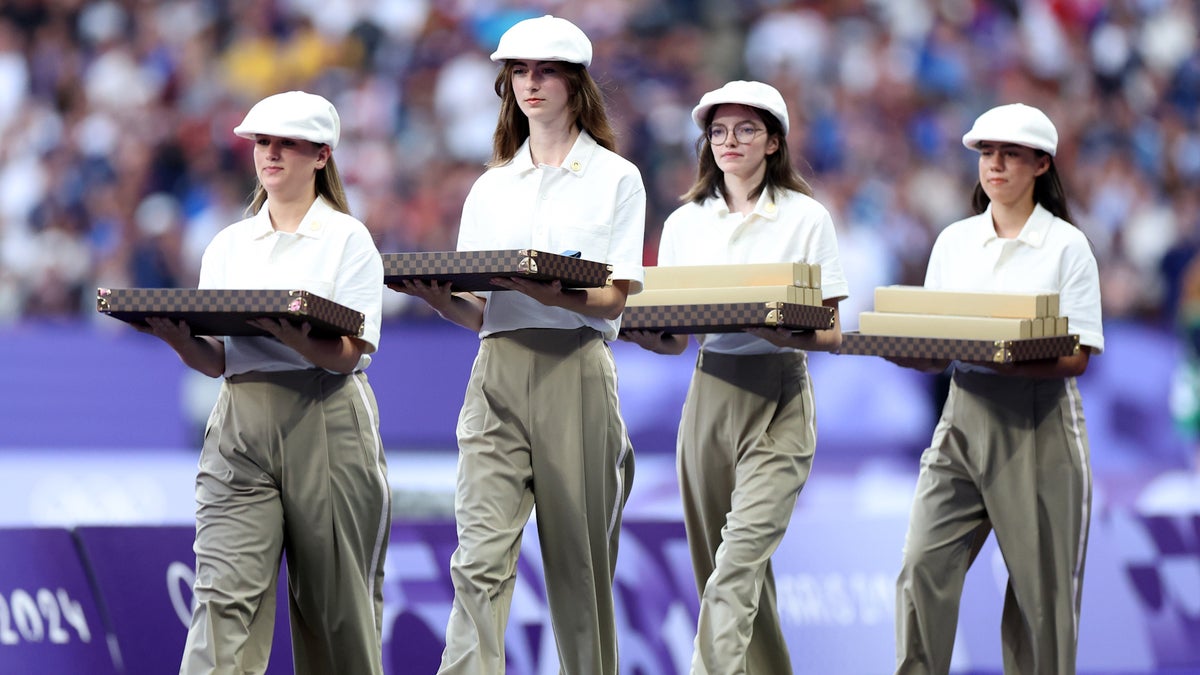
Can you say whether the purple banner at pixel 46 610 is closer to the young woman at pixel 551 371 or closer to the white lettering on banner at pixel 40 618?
the white lettering on banner at pixel 40 618

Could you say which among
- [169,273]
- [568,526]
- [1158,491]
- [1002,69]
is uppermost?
[1002,69]

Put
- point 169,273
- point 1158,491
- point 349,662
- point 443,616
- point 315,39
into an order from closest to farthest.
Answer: point 349,662 < point 443,616 < point 1158,491 < point 169,273 < point 315,39

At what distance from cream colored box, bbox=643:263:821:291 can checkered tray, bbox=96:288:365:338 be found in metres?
1.51

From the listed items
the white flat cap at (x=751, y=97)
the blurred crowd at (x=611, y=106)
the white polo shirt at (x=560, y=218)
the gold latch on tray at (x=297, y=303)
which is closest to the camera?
the gold latch on tray at (x=297, y=303)

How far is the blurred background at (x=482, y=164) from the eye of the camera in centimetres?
1146

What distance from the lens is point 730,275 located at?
627cm

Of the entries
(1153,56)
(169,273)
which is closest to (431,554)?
(169,273)

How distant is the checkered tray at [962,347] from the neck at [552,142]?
1456mm

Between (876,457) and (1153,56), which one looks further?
(1153,56)

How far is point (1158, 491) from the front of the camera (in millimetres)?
11602

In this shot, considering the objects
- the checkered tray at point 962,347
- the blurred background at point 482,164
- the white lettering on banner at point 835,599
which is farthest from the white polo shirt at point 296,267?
the blurred background at point 482,164

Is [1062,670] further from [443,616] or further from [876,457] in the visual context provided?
[876,457]

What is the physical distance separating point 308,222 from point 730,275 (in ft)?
5.29

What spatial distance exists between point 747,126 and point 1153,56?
9910 millimetres
